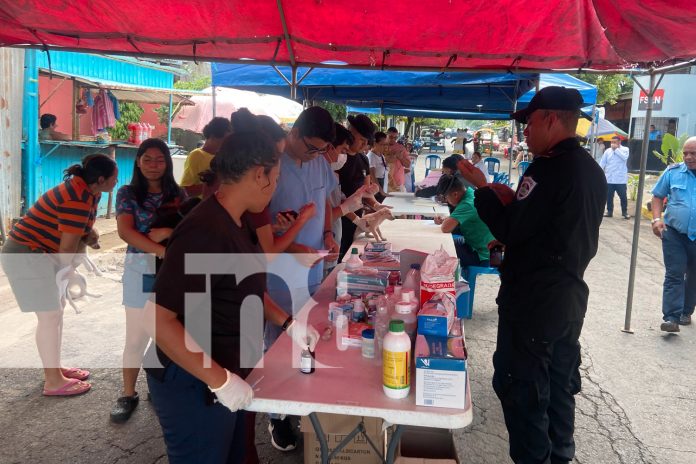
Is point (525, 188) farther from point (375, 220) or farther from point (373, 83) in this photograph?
point (373, 83)

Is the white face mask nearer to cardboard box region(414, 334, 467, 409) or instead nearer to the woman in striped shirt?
the woman in striped shirt

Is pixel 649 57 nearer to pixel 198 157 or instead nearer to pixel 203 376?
pixel 198 157

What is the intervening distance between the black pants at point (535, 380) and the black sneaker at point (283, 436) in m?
1.20

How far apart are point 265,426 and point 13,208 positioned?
6107 mm

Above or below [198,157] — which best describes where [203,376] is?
below

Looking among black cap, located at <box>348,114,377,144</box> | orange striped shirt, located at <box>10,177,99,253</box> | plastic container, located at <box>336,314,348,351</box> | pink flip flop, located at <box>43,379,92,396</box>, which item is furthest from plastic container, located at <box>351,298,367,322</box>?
black cap, located at <box>348,114,377,144</box>

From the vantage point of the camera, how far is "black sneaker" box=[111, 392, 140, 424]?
319 cm

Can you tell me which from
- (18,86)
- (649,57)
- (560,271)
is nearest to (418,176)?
(18,86)

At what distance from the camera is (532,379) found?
240cm

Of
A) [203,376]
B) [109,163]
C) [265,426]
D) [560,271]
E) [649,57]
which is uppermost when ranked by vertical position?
[649,57]

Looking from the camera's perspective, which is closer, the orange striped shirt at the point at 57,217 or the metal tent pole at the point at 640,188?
the orange striped shirt at the point at 57,217

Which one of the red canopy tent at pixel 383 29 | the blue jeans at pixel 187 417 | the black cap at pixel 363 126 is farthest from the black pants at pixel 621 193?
the blue jeans at pixel 187 417

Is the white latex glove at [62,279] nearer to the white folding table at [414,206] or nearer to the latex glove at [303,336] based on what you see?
the latex glove at [303,336]

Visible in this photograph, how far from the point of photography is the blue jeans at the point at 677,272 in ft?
16.5
